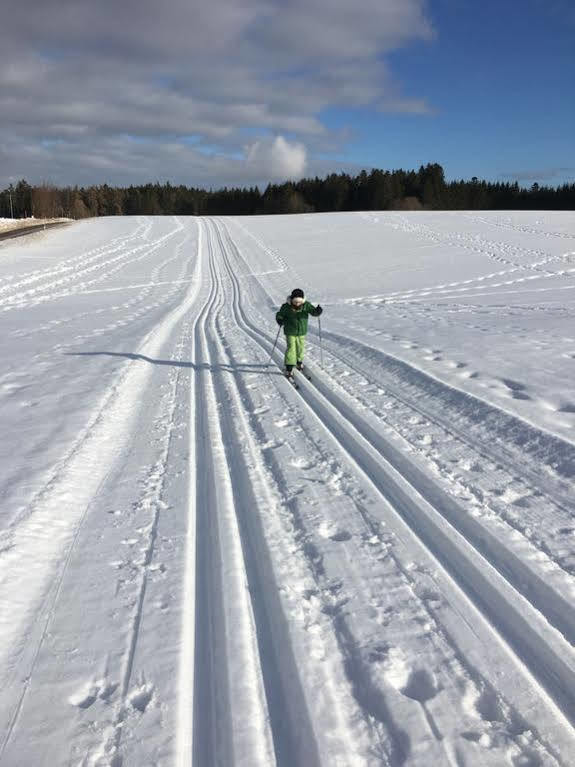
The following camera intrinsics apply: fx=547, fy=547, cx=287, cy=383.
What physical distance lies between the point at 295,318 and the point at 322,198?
97.2m

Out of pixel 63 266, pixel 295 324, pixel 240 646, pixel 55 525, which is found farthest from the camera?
pixel 63 266

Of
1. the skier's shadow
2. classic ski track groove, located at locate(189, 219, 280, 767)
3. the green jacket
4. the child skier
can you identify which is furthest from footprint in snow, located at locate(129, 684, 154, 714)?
the green jacket

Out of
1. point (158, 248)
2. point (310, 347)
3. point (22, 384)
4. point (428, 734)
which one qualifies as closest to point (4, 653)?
point (428, 734)

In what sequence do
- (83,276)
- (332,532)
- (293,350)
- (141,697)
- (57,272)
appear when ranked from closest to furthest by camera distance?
(141,697) < (332,532) < (293,350) < (83,276) < (57,272)

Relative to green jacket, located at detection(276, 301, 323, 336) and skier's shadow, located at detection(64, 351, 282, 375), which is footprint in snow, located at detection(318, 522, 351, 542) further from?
green jacket, located at detection(276, 301, 323, 336)

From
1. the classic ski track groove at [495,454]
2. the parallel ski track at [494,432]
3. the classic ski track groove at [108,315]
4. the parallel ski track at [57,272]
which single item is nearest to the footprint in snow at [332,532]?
the classic ski track groove at [495,454]

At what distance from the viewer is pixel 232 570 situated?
11.9ft

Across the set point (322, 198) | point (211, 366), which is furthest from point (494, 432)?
point (322, 198)

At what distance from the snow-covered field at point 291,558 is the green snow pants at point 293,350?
0.43m

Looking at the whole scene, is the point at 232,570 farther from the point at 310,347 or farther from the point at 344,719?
the point at 310,347

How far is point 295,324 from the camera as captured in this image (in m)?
9.14

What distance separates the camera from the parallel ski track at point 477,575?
2838 millimetres

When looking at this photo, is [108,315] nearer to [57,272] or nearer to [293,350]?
[293,350]

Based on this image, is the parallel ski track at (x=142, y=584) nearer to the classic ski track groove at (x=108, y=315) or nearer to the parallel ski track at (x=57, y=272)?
the classic ski track groove at (x=108, y=315)
